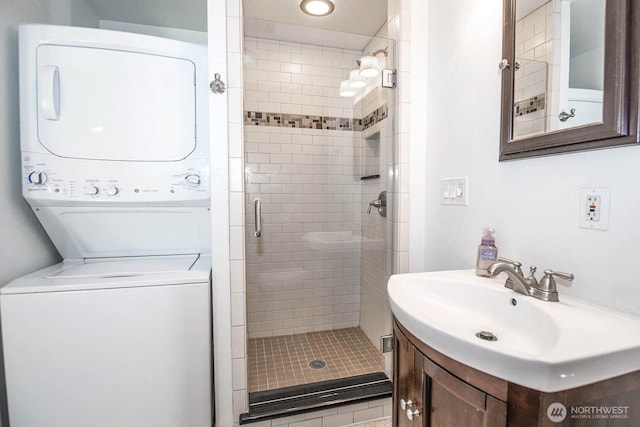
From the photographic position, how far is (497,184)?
3.63 ft

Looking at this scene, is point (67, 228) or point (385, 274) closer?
point (67, 228)

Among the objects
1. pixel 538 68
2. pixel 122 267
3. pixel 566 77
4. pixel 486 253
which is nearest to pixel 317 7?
pixel 538 68

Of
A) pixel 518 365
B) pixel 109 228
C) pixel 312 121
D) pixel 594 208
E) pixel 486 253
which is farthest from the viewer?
pixel 312 121

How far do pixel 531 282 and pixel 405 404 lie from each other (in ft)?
1.76

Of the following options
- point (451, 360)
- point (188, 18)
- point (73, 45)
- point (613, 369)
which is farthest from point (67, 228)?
point (613, 369)

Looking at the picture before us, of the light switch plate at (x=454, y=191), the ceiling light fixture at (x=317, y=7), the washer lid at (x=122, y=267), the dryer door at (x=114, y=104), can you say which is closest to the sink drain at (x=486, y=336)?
the light switch plate at (x=454, y=191)

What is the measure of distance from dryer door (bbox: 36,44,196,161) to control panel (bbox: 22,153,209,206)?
1.7 inches

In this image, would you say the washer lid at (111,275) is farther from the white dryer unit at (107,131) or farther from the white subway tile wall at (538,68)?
the white subway tile wall at (538,68)

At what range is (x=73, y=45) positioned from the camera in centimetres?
123

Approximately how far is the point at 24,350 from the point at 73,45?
4.14 ft

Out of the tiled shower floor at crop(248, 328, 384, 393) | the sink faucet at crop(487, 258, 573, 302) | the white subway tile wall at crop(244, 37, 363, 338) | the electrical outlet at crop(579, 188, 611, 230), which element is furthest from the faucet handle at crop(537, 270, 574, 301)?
the white subway tile wall at crop(244, 37, 363, 338)

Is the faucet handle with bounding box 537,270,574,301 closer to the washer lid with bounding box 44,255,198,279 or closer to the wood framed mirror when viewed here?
the wood framed mirror

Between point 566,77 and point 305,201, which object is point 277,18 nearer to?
point 305,201

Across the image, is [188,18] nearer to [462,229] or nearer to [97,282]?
[97,282]
